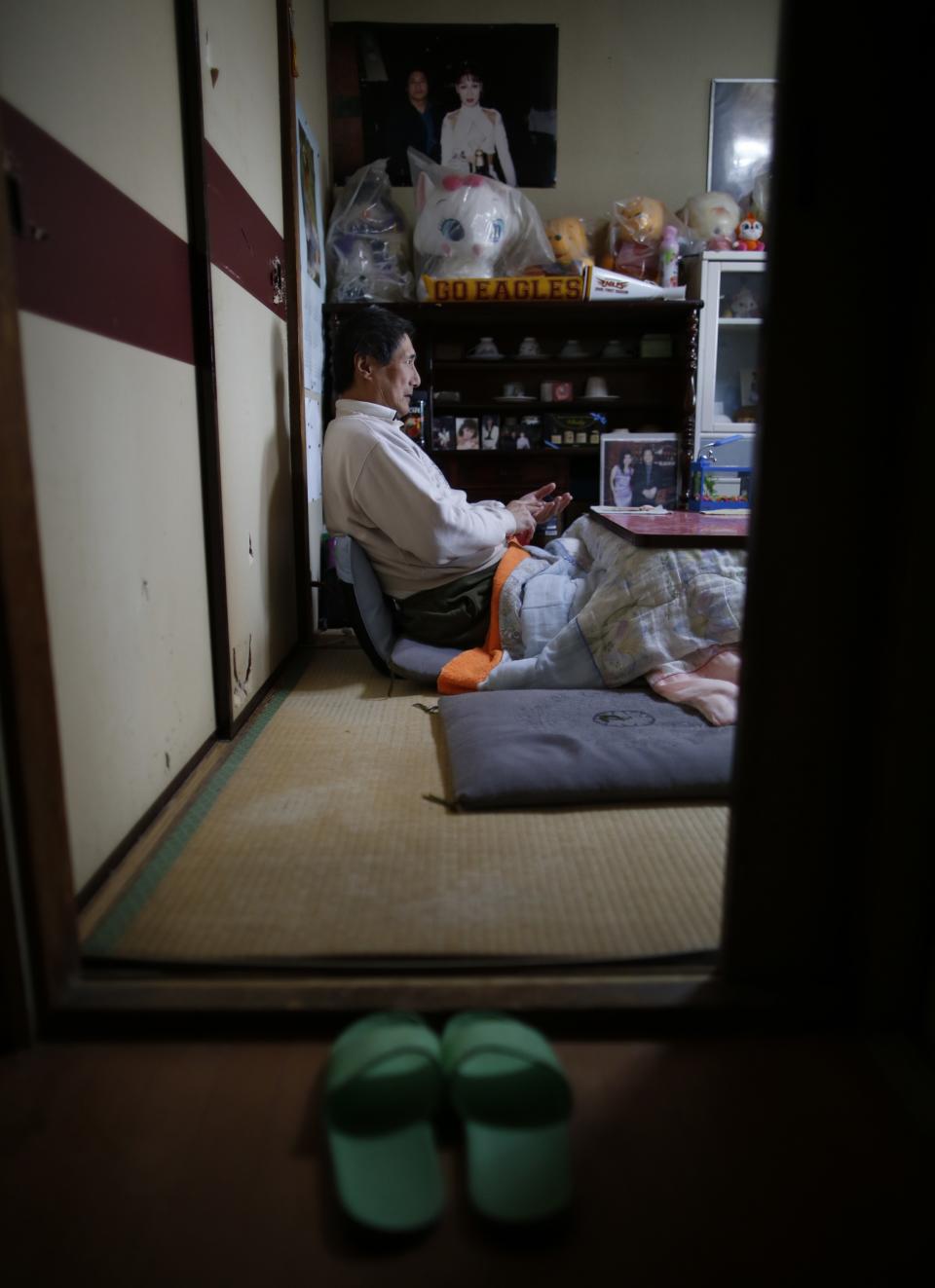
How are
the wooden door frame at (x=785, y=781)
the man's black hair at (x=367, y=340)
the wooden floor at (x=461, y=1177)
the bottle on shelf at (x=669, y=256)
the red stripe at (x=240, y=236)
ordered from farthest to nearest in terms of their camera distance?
the bottle on shelf at (x=669, y=256)
the man's black hair at (x=367, y=340)
the red stripe at (x=240, y=236)
the wooden door frame at (x=785, y=781)
the wooden floor at (x=461, y=1177)

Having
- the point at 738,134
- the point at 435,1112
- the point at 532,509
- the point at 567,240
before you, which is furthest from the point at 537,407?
the point at 435,1112

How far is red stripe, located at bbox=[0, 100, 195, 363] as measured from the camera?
3.20 ft

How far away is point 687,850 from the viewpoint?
49.0 inches

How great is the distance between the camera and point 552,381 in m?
3.54

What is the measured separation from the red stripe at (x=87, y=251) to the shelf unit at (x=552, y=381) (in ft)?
6.42

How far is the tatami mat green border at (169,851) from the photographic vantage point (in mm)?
1021

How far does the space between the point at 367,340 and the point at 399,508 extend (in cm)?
52

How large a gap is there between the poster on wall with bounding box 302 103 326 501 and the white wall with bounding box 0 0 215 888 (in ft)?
3.96

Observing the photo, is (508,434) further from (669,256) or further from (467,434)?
(669,256)

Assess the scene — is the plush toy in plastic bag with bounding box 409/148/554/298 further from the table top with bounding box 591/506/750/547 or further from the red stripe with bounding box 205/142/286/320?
the table top with bounding box 591/506/750/547

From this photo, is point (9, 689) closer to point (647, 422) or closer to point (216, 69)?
point (216, 69)

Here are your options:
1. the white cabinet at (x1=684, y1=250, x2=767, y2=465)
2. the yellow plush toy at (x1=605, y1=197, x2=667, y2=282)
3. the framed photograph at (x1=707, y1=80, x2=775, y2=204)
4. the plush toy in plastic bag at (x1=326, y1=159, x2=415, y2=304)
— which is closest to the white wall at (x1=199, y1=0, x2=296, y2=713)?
the plush toy in plastic bag at (x1=326, y1=159, x2=415, y2=304)

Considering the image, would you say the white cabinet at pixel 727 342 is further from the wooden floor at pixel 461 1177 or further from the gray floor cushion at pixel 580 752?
the wooden floor at pixel 461 1177

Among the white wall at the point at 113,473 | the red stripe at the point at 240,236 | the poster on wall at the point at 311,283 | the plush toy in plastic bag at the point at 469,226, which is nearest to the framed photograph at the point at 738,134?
the plush toy in plastic bag at the point at 469,226
